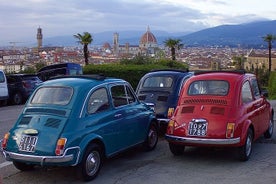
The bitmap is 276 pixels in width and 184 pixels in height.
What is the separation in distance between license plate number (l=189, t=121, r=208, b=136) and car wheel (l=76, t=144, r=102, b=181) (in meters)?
1.78

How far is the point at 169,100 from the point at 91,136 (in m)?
4.33

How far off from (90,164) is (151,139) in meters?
2.42

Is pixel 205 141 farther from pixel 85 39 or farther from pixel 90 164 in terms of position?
pixel 85 39

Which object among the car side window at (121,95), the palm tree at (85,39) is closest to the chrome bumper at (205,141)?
the car side window at (121,95)

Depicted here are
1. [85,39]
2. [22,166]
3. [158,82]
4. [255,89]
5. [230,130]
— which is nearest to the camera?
[22,166]

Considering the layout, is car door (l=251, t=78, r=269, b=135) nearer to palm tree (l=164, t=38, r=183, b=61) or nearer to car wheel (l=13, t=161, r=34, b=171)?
car wheel (l=13, t=161, r=34, b=171)

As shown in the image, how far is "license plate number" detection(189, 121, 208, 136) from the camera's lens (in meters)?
7.85

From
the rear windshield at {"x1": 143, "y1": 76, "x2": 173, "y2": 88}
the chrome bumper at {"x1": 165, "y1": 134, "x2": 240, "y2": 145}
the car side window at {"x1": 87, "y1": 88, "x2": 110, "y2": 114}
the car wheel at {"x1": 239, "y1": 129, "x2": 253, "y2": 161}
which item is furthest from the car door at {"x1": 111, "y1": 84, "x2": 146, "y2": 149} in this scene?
the rear windshield at {"x1": 143, "y1": 76, "x2": 173, "y2": 88}

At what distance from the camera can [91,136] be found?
6.96 m

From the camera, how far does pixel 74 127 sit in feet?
22.3

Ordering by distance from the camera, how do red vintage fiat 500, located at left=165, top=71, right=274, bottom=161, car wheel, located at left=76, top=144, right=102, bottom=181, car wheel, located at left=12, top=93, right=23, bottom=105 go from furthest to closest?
car wheel, located at left=12, top=93, right=23, bottom=105 < red vintage fiat 500, located at left=165, top=71, right=274, bottom=161 < car wheel, located at left=76, top=144, right=102, bottom=181

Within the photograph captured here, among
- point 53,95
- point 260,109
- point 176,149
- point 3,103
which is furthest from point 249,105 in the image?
point 3,103

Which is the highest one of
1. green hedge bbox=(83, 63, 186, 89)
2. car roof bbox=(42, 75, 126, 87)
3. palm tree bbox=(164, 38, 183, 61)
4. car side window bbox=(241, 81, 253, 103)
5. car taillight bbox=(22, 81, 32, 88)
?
palm tree bbox=(164, 38, 183, 61)

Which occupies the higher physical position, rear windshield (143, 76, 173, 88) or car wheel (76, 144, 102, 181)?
rear windshield (143, 76, 173, 88)
